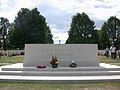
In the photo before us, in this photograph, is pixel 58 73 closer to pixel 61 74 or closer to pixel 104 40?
pixel 61 74

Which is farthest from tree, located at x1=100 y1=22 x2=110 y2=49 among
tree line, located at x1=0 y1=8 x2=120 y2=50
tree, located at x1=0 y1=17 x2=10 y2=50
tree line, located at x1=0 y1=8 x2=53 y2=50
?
tree, located at x1=0 y1=17 x2=10 y2=50

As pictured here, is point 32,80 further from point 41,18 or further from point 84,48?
point 41,18

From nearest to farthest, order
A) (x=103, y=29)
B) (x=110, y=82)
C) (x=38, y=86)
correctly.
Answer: (x=38, y=86), (x=110, y=82), (x=103, y=29)

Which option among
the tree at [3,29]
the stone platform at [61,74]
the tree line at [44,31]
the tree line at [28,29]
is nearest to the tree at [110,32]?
the tree line at [44,31]

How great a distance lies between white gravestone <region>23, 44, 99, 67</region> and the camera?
23.7 metres

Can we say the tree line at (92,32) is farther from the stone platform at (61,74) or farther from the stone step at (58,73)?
the stone step at (58,73)

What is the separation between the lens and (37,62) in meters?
23.8

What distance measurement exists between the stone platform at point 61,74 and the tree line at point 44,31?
44756 mm

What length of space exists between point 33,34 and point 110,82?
49069mm

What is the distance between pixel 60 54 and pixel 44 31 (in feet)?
145

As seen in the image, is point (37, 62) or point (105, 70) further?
point (37, 62)

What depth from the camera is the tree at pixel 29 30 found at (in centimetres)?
6594

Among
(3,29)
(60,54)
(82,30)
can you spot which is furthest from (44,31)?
(60,54)

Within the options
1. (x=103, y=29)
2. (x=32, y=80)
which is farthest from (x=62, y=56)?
(x=103, y=29)
